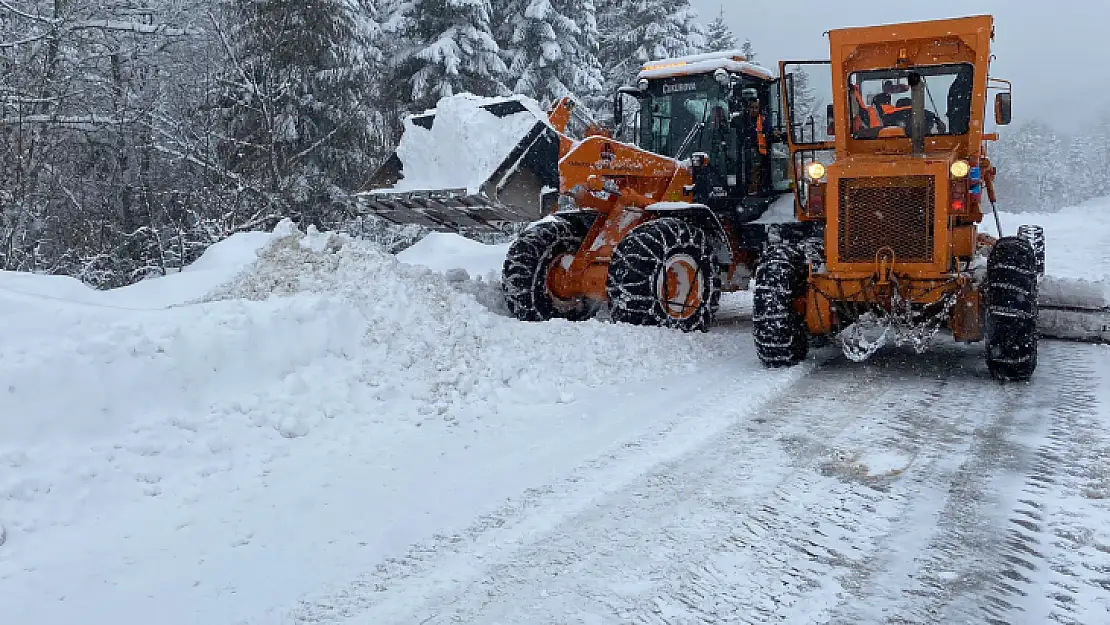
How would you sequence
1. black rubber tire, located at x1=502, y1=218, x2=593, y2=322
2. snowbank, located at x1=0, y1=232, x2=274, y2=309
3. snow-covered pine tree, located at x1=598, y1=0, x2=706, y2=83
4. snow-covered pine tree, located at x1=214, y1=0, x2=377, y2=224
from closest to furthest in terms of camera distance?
snowbank, located at x1=0, y1=232, x2=274, y2=309
black rubber tire, located at x1=502, y1=218, x2=593, y2=322
snow-covered pine tree, located at x1=214, y1=0, x2=377, y2=224
snow-covered pine tree, located at x1=598, y1=0, x2=706, y2=83

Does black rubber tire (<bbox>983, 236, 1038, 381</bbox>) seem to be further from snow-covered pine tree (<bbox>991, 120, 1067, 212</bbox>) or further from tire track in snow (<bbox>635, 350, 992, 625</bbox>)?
snow-covered pine tree (<bbox>991, 120, 1067, 212</bbox>)

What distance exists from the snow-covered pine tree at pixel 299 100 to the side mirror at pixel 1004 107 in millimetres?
12913

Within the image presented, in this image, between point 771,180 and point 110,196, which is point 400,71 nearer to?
point 110,196

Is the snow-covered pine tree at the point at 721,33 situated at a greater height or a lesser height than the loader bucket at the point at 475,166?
greater

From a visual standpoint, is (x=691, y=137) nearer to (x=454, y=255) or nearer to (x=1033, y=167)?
(x=454, y=255)

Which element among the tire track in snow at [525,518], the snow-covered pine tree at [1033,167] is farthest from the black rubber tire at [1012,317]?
the snow-covered pine tree at [1033,167]

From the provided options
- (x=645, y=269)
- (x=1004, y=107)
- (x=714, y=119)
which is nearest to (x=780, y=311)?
(x=645, y=269)

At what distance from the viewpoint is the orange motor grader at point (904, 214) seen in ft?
22.7

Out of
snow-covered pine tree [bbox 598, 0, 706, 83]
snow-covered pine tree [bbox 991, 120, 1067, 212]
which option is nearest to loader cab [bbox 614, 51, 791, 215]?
snow-covered pine tree [bbox 598, 0, 706, 83]

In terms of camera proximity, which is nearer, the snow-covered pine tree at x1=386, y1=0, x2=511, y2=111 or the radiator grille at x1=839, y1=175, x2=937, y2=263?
the radiator grille at x1=839, y1=175, x2=937, y2=263

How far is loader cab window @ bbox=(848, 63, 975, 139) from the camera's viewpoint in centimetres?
771

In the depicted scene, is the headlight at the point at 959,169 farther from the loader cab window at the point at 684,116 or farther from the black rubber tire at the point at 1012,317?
the loader cab window at the point at 684,116

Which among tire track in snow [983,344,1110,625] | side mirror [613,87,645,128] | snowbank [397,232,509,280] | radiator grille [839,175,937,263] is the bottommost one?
tire track in snow [983,344,1110,625]

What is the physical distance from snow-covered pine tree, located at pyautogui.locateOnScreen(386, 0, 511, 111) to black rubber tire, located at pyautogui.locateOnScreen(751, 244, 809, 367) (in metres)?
15.9
